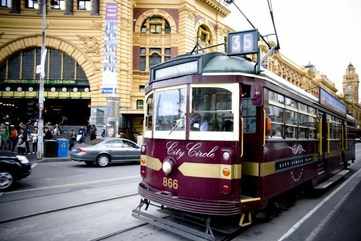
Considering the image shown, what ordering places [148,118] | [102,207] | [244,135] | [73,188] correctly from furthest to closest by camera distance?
[73,188]
[102,207]
[148,118]
[244,135]

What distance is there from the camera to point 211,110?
527 cm

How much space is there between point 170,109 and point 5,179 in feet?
→ 20.3

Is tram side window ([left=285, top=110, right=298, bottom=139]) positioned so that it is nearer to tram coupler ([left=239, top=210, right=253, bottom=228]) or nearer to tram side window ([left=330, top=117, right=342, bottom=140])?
tram coupler ([left=239, top=210, right=253, bottom=228])

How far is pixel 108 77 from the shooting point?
26375 mm

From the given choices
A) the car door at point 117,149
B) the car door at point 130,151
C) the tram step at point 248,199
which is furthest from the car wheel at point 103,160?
the tram step at point 248,199

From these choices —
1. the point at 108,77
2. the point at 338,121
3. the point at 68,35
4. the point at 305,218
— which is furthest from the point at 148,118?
the point at 68,35

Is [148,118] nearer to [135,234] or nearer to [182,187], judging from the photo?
[182,187]

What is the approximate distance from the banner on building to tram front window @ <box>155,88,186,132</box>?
2015 cm

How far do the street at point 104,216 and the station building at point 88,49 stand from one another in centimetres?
1919

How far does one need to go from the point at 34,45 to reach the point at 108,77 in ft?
28.9

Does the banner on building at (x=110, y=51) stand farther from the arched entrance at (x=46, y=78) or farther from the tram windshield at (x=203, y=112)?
the tram windshield at (x=203, y=112)

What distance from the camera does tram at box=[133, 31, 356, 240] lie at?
5.06 metres

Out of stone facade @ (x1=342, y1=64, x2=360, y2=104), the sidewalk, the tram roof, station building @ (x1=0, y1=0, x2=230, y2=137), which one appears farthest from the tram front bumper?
stone facade @ (x1=342, y1=64, x2=360, y2=104)

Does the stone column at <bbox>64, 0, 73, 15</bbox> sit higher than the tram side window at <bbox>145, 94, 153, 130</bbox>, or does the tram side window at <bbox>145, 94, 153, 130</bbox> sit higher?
the stone column at <bbox>64, 0, 73, 15</bbox>
